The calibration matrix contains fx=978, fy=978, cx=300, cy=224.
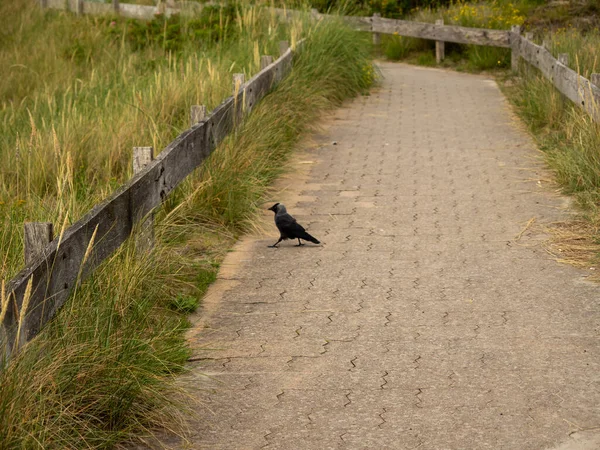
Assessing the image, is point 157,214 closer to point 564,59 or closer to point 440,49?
point 564,59

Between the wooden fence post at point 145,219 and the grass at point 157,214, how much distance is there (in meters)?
0.12

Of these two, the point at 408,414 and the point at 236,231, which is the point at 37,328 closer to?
the point at 408,414

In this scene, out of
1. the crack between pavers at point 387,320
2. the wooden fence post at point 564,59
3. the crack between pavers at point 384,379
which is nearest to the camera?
the crack between pavers at point 384,379

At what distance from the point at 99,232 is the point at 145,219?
Answer: 47.9 inches

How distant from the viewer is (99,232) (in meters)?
4.88

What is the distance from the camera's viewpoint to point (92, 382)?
4.07 meters

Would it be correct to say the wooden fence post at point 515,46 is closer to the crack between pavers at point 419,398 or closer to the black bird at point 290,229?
the black bird at point 290,229

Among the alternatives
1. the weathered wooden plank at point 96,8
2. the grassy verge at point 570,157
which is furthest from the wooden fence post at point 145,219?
the weathered wooden plank at point 96,8

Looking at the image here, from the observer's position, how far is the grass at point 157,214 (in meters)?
3.94

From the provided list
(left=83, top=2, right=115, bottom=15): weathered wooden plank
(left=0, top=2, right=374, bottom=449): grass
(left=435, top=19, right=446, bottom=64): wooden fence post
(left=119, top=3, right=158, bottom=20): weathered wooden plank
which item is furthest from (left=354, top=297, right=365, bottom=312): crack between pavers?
(left=119, top=3, right=158, bottom=20): weathered wooden plank

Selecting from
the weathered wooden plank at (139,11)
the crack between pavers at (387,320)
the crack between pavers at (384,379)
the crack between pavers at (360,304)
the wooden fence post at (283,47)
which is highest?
the weathered wooden plank at (139,11)

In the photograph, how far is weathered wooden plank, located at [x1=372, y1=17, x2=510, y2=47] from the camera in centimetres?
2056

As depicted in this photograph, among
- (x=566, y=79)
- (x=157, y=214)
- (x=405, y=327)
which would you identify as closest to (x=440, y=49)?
(x=566, y=79)

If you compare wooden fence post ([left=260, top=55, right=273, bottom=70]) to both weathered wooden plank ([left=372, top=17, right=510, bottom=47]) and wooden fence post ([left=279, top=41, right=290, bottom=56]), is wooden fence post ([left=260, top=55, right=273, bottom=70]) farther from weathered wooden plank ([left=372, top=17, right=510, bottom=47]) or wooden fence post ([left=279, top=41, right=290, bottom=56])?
weathered wooden plank ([left=372, top=17, right=510, bottom=47])
